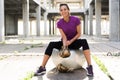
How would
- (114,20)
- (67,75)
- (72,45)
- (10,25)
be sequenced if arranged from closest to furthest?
1. (67,75)
2. (72,45)
3. (114,20)
4. (10,25)

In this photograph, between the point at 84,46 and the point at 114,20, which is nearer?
the point at 84,46

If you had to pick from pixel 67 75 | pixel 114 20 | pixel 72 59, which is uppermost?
pixel 114 20

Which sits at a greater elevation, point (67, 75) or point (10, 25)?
point (10, 25)

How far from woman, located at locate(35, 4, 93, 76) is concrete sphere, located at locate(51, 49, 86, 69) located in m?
0.14

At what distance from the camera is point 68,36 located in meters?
6.35

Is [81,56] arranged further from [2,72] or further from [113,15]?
[113,15]

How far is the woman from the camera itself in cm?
610

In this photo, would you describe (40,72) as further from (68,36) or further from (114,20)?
(114,20)

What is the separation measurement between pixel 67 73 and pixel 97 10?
28.6m

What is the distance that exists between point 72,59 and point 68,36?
1.72 ft

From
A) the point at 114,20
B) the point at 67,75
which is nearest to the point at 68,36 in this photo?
the point at 67,75

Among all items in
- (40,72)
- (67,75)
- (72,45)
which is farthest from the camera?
(72,45)

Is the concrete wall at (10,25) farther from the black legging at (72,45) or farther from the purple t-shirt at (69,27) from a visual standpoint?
the black legging at (72,45)

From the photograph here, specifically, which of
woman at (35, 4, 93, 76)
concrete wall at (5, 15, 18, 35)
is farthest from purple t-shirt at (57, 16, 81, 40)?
concrete wall at (5, 15, 18, 35)
